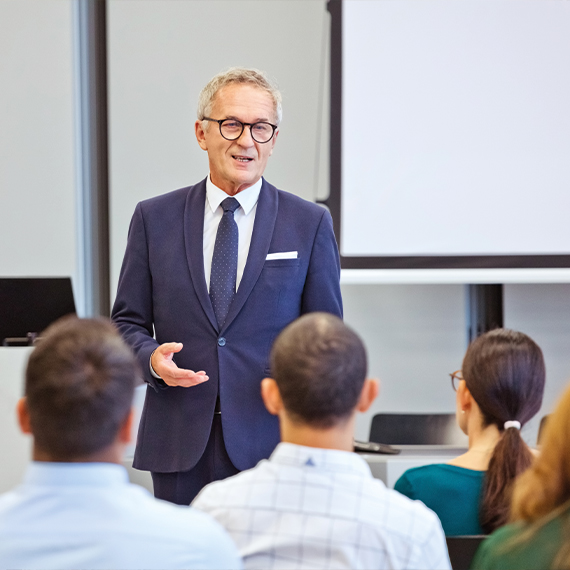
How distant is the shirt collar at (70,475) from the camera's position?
0.87 m

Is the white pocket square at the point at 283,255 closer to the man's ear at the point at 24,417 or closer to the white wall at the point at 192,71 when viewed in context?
the man's ear at the point at 24,417

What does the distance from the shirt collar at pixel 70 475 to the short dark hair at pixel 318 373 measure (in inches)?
12.4

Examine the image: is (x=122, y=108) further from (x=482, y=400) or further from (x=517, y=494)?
(x=517, y=494)

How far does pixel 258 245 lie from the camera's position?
→ 1.82 meters

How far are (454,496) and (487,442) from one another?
0.49ft

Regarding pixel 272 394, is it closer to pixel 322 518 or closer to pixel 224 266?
pixel 322 518

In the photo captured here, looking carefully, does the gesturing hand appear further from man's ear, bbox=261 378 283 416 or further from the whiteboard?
the whiteboard

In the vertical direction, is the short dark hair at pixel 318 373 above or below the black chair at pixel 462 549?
above

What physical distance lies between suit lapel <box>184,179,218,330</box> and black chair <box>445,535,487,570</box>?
0.77 m

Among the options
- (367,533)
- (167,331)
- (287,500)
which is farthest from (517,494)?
(167,331)

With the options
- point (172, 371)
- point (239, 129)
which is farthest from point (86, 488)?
point (239, 129)

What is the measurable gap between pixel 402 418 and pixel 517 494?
1.99 metres

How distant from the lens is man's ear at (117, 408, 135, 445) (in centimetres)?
95

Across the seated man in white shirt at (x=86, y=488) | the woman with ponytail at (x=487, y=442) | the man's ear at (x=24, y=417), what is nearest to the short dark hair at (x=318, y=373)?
the seated man in white shirt at (x=86, y=488)
